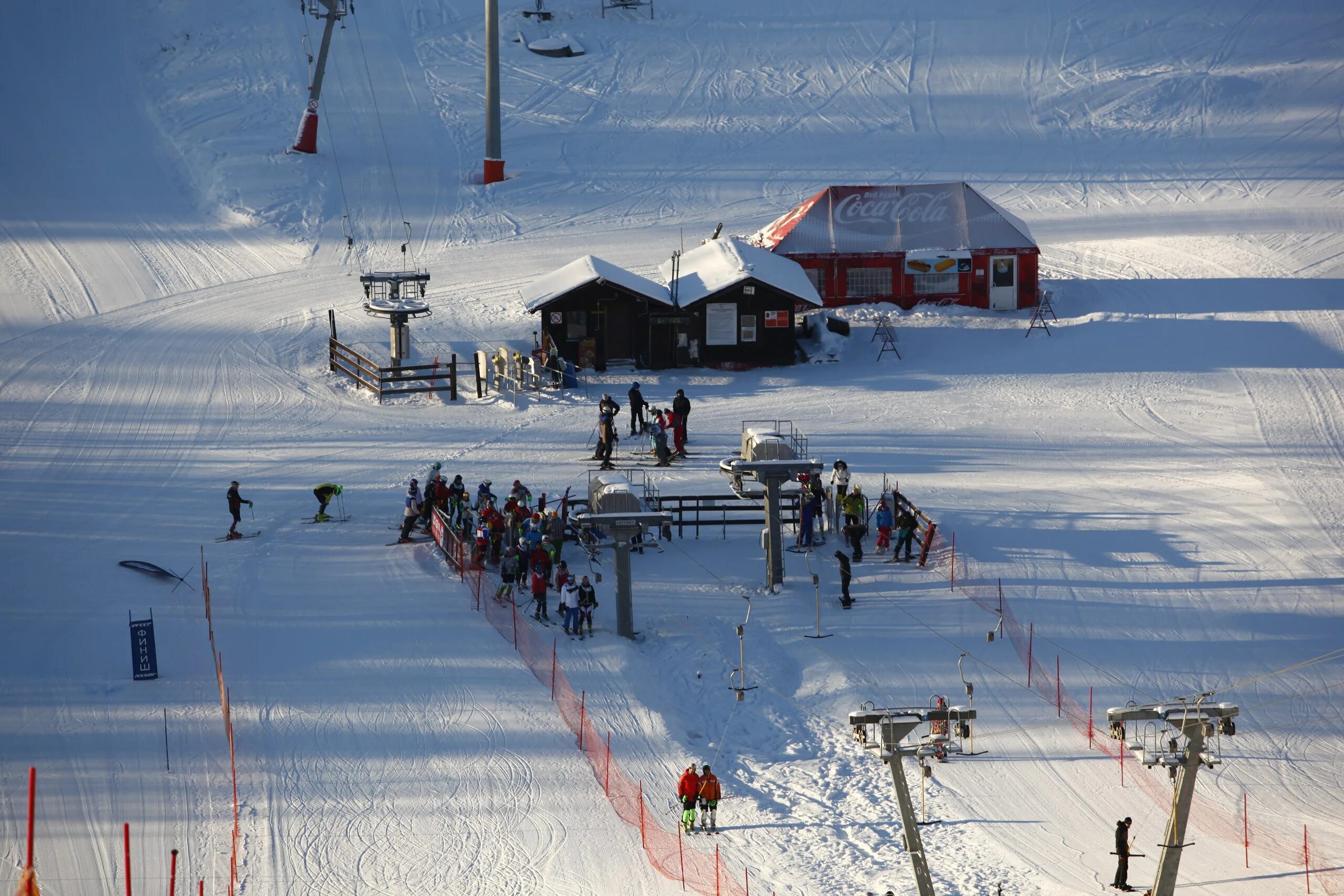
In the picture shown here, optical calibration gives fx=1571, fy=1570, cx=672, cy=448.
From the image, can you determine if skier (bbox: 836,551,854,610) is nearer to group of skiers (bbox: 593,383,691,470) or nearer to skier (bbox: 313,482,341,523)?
group of skiers (bbox: 593,383,691,470)

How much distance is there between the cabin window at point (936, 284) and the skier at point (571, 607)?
1957 centimetres

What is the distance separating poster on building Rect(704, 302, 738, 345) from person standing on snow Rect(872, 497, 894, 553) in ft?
37.1

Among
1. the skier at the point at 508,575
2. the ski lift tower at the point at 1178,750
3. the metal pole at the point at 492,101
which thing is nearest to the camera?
the ski lift tower at the point at 1178,750

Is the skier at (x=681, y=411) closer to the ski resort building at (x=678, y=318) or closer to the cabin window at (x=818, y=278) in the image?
the ski resort building at (x=678, y=318)

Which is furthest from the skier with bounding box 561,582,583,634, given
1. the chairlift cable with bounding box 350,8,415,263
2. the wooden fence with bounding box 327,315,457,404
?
the chairlift cable with bounding box 350,8,415,263

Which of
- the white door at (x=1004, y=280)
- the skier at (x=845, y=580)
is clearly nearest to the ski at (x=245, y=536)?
the skier at (x=845, y=580)

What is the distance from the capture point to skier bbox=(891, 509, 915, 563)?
24828mm

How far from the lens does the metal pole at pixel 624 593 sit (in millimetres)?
22250

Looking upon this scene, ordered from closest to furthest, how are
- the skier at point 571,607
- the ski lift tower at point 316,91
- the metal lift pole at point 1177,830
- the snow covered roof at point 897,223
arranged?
the metal lift pole at point 1177,830 < the skier at point 571,607 < the snow covered roof at point 897,223 < the ski lift tower at point 316,91

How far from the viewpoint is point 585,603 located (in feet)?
73.3

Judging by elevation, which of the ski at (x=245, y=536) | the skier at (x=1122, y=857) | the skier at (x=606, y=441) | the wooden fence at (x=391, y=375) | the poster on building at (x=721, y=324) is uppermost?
the poster on building at (x=721, y=324)

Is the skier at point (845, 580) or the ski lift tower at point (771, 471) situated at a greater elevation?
the ski lift tower at point (771, 471)

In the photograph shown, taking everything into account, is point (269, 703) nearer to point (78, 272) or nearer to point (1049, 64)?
point (78, 272)

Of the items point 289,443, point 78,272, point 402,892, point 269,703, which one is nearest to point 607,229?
point 78,272
